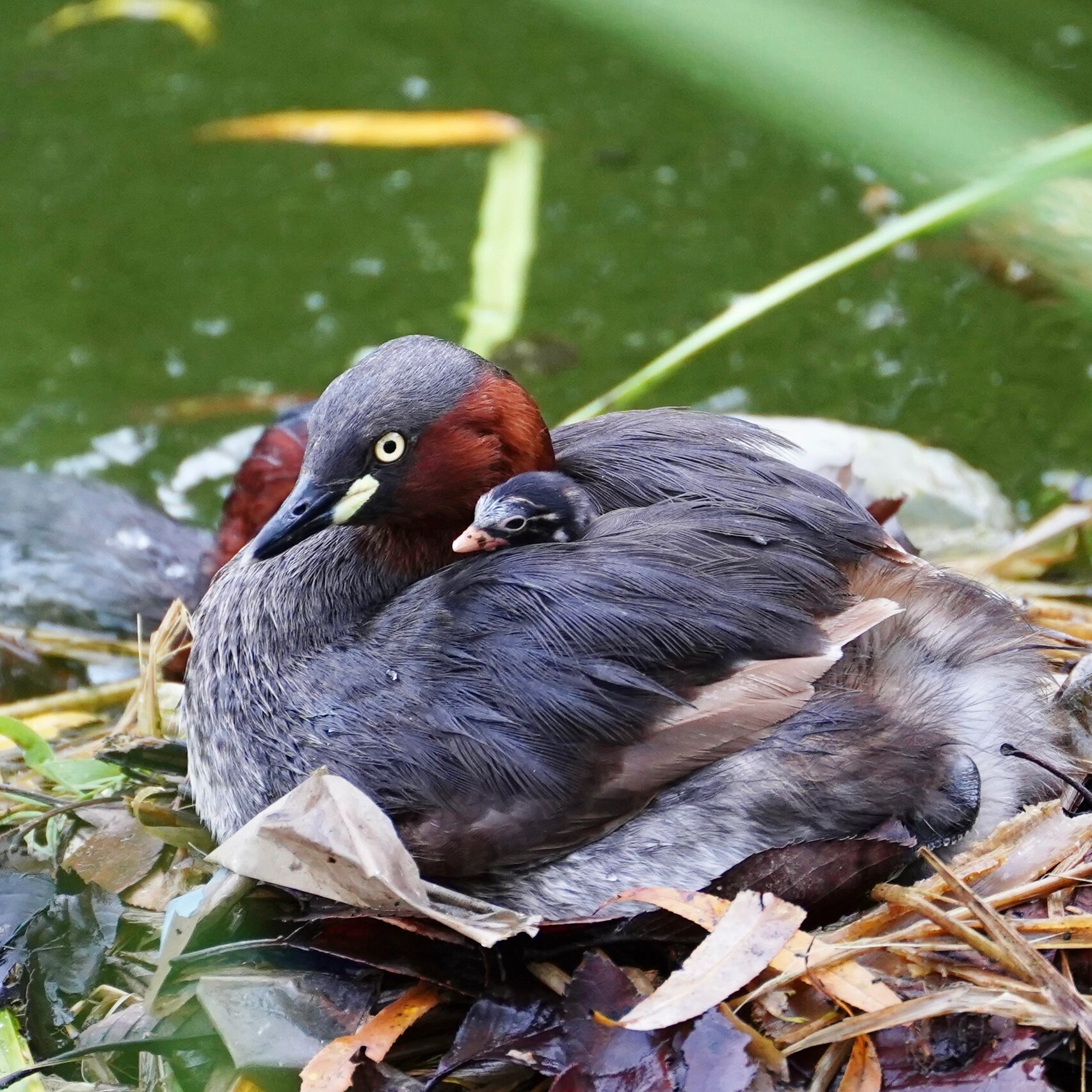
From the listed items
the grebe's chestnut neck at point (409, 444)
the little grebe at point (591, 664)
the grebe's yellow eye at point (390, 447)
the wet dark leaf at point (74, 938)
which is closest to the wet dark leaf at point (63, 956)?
the wet dark leaf at point (74, 938)

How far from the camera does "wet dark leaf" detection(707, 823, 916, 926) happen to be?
2.17 meters

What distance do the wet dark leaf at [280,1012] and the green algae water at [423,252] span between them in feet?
8.77

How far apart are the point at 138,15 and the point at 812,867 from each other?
5784mm

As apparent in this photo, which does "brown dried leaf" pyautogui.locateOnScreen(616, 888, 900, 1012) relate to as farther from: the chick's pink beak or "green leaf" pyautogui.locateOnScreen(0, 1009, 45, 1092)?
"green leaf" pyautogui.locateOnScreen(0, 1009, 45, 1092)

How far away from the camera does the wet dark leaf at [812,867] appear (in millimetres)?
2168

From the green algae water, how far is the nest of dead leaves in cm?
245

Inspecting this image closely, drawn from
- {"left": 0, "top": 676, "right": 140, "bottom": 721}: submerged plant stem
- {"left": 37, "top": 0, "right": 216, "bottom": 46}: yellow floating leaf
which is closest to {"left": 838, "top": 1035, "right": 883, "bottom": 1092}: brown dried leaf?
{"left": 0, "top": 676, "right": 140, "bottom": 721}: submerged plant stem

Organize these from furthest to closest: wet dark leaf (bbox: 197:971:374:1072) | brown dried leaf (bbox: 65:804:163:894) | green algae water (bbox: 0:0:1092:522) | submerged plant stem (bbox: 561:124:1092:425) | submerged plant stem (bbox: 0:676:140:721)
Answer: green algae water (bbox: 0:0:1092:522)
submerged plant stem (bbox: 0:676:140:721)
brown dried leaf (bbox: 65:804:163:894)
wet dark leaf (bbox: 197:971:374:1072)
submerged plant stem (bbox: 561:124:1092:425)

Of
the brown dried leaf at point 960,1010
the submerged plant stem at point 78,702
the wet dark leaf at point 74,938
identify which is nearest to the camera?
the brown dried leaf at point 960,1010

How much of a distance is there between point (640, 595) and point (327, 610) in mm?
570

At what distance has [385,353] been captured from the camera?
250 cm

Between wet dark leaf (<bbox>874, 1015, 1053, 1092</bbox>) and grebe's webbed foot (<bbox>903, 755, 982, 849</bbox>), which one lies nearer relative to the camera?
wet dark leaf (<bbox>874, 1015, 1053, 1092</bbox>)

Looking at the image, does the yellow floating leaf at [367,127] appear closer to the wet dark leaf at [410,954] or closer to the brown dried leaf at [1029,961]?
the wet dark leaf at [410,954]

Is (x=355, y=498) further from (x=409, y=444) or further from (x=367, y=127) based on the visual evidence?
(x=367, y=127)
